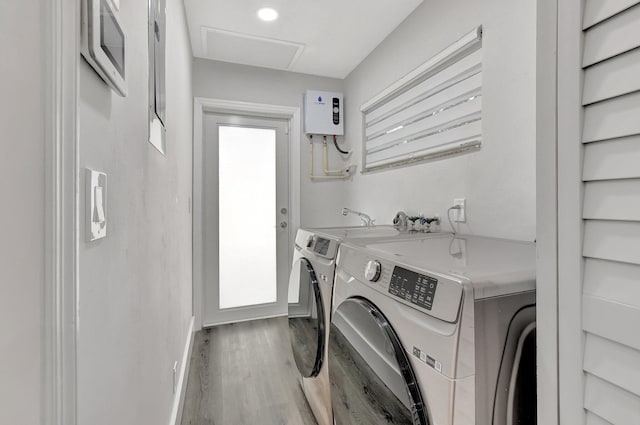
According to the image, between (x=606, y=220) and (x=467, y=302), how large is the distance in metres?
0.29

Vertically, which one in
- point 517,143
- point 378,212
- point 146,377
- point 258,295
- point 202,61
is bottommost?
point 258,295

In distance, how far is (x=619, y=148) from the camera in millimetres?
439

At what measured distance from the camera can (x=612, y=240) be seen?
1.48 ft

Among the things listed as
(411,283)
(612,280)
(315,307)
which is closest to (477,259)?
(411,283)

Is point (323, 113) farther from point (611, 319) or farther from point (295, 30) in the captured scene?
point (611, 319)

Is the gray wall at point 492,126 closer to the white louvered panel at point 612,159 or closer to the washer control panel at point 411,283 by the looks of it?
the washer control panel at point 411,283

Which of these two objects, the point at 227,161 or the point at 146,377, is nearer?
the point at 146,377

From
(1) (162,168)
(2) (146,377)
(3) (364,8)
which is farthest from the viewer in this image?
(3) (364,8)

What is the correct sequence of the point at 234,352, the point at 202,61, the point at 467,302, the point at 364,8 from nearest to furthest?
the point at 467,302 < the point at 364,8 < the point at 234,352 < the point at 202,61

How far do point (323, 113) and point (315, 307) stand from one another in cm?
213

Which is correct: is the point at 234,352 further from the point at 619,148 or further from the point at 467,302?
the point at 619,148

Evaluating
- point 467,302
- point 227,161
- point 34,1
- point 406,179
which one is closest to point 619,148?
point 467,302

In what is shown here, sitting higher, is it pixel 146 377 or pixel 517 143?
pixel 517 143

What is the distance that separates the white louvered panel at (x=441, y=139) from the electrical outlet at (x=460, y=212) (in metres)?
0.34
